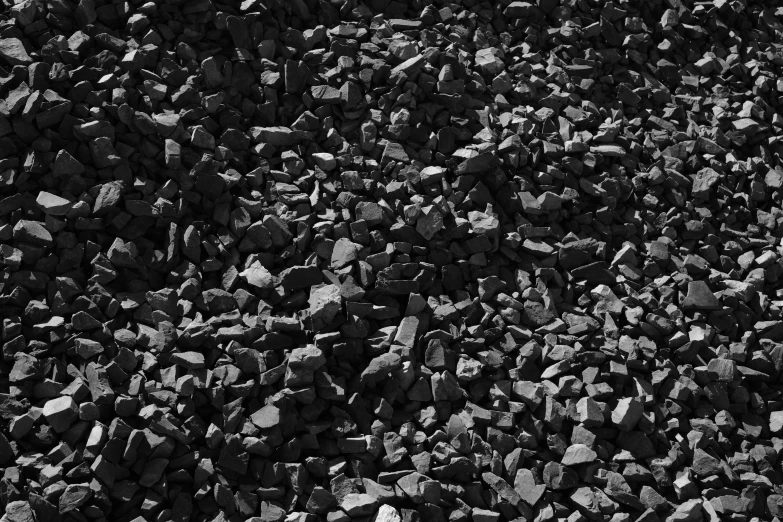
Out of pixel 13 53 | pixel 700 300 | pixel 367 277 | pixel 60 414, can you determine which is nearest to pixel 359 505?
pixel 367 277

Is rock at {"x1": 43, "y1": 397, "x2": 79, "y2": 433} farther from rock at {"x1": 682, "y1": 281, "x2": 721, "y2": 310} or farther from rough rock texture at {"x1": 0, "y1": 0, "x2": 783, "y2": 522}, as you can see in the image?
rock at {"x1": 682, "y1": 281, "x2": 721, "y2": 310}

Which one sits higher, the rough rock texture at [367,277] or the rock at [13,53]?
the rock at [13,53]

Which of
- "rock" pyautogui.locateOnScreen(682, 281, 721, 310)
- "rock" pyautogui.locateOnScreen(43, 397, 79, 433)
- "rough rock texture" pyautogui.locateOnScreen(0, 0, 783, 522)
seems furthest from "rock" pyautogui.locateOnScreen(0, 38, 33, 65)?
"rock" pyautogui.locateOnScreen(682, 281, 721, 310)

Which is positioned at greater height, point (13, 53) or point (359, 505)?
point (13, 53)

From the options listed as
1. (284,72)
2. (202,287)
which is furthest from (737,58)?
(202,287)

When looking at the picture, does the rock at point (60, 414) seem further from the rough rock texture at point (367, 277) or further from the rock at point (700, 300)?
the rock at point (700, 300)

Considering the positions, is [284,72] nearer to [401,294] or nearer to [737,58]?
[401,294]

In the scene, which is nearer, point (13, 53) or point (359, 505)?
point (359, 505)

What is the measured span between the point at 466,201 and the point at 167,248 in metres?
1.40

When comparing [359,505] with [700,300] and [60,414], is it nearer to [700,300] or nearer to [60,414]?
[60,414]

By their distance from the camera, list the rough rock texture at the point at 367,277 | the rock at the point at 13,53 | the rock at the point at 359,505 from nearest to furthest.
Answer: the rock at the point at 359,505
the rough rock texture at the point at 367,277
the rock at the point at 13,53

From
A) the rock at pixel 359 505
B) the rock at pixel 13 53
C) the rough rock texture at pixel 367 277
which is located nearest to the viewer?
the rock at pixel 359 505

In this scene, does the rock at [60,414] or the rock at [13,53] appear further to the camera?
the rock at [13,53]

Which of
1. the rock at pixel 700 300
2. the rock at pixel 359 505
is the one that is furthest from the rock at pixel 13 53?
the rock at pixel 700 300
